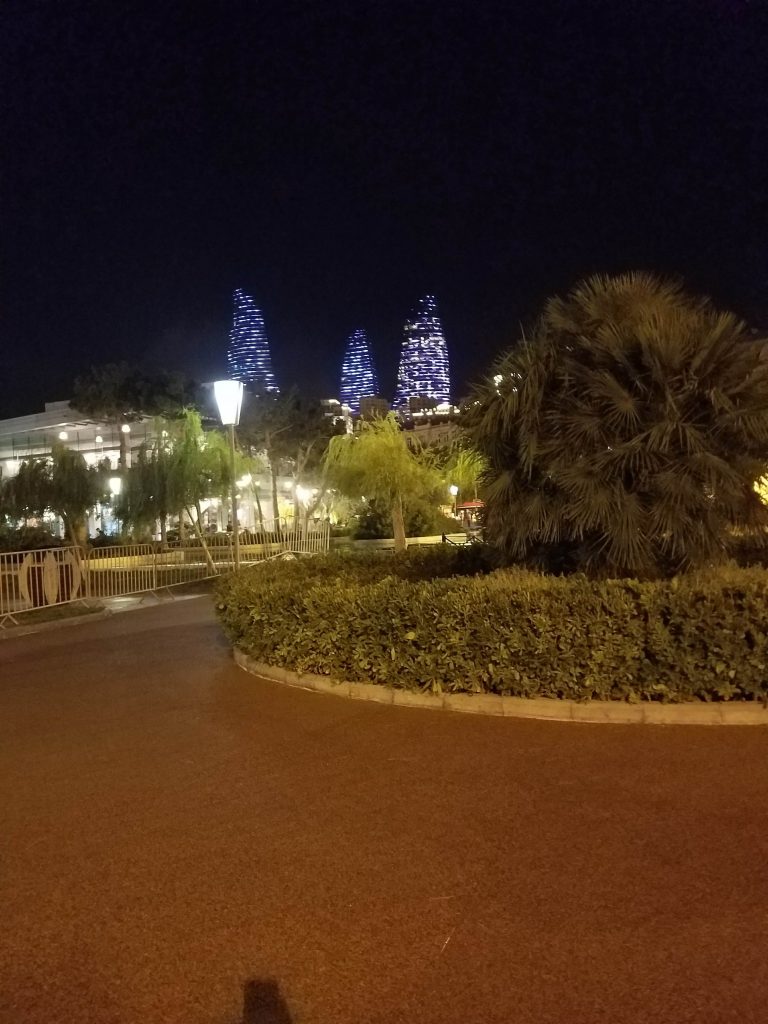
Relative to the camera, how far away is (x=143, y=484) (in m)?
34.0

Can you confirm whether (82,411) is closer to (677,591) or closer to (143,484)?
(143,484)

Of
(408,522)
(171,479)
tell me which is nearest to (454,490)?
(408,522)

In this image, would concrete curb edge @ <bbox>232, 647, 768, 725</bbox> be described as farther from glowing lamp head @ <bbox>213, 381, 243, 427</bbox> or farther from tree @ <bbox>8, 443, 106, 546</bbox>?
tree @ <bbox>8, 443, 106, 546</bbox>

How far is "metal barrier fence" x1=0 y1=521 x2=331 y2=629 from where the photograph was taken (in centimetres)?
1730

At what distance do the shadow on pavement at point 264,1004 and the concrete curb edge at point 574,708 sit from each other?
178 inches

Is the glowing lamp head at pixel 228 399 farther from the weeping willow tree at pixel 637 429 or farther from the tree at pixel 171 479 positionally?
the tree at pixel 171 479

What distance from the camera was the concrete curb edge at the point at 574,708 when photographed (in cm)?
771

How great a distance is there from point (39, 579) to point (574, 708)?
12625 mm

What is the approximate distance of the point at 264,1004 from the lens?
147 inches

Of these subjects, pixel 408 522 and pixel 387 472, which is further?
pixel 408 522

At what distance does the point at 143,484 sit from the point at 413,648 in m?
26.6

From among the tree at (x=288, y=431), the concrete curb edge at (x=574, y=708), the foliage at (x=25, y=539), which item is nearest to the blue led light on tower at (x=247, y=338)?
the tree at (x=288, y=431)

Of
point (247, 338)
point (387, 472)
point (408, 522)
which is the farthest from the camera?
point (247, 338)

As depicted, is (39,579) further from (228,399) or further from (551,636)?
(551,636)
